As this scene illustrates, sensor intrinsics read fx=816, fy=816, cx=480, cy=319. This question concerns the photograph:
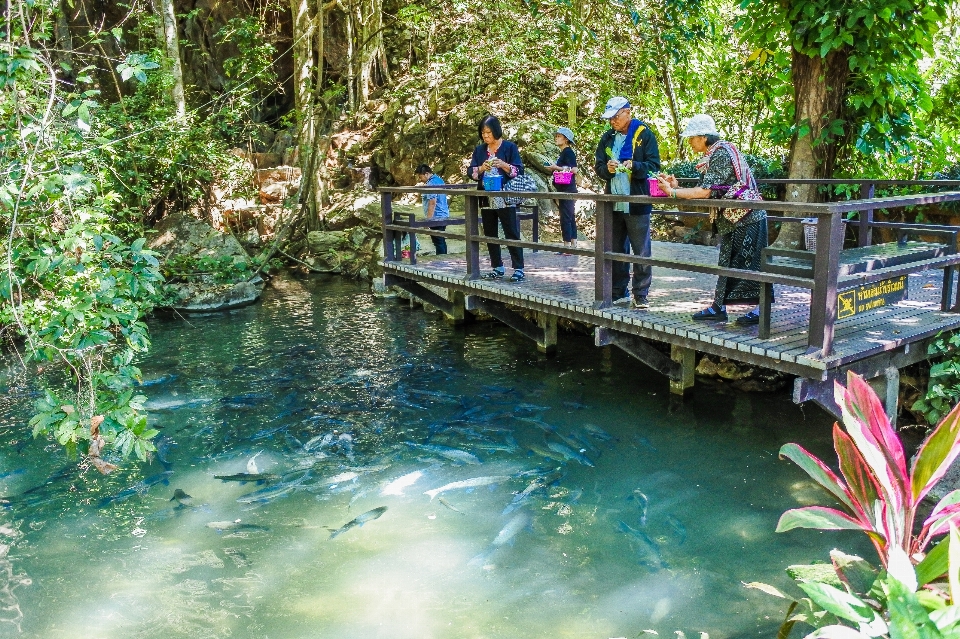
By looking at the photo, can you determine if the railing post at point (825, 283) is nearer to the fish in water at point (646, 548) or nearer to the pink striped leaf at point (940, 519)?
the fish in water at point (646, 548)

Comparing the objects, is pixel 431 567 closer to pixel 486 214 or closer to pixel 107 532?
pixel 107 532

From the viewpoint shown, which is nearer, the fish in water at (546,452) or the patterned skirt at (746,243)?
the patterned skirt at (746,243)

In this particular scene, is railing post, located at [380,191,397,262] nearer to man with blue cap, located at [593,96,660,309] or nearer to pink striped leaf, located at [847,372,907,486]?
man with blue cap, located at [593,96,660,309]

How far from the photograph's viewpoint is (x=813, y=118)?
10.1 metres

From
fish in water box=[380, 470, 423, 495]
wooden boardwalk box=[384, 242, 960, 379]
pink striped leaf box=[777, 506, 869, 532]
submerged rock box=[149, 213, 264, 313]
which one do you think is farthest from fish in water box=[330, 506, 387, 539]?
submerged rock box=[149, 213, 264, 313]

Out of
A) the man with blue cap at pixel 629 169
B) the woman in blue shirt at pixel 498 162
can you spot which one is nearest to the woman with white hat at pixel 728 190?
the man with blue cap at pixel 629 169

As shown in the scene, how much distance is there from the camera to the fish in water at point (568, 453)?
7352mm

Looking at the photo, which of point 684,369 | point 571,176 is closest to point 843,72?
point 571,176

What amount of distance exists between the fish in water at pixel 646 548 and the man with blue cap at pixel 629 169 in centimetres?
250

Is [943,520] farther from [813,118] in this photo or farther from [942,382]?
[813,118]

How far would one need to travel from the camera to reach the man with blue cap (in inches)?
279

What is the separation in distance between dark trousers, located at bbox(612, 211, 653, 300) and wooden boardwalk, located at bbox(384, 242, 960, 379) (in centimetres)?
21

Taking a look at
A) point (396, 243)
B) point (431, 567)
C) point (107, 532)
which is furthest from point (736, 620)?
point (396, 243)

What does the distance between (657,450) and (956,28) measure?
9.85m
